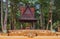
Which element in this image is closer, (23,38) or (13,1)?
(23,38)

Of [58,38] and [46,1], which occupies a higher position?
[46,1]

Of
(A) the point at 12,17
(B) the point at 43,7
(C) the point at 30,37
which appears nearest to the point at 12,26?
(A) the point at 12,17

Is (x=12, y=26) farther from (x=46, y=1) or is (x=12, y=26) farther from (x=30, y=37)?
(x=30, y=37)

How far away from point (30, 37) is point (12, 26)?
1914 centimetres

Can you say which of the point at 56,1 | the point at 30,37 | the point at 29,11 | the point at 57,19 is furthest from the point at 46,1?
the point at 30,37

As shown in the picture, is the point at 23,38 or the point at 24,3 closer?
the point at 23,38

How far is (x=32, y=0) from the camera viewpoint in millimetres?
29156

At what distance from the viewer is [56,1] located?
78.2 feet

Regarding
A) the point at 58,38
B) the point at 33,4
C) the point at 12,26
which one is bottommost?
the point at 12,26

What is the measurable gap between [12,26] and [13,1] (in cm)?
355

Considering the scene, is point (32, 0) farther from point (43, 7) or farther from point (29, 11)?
point (29, 11)

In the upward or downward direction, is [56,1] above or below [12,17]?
above

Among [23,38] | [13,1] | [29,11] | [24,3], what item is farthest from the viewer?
[24,3]

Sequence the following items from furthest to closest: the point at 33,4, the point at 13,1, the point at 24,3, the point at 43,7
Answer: the point at 33,4 < the point at 24,3 < the point at 43,7 < the point at 13,1
